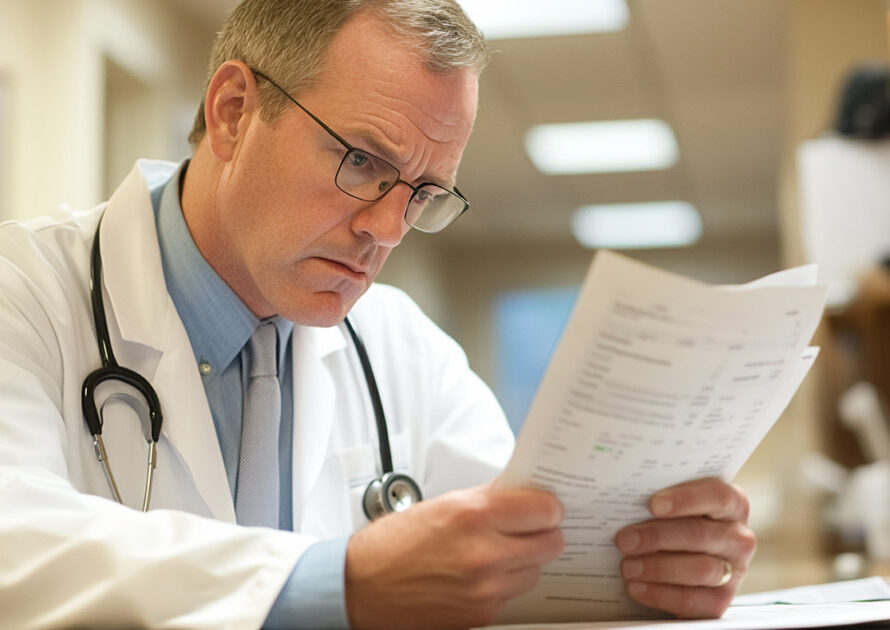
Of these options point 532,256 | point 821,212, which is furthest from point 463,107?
point 532,256

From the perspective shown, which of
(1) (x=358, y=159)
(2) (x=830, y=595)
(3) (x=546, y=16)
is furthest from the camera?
(3) (x=546, y=16)

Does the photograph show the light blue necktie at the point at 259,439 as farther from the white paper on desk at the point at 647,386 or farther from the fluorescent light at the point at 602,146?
the fluorescent light at the point at 602,146

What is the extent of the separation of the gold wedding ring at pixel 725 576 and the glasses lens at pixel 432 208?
0.51 meters

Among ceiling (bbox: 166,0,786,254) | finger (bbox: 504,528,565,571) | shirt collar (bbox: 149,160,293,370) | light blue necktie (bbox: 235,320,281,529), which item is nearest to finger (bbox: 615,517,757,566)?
finger (bbox: 504,528,565,571)

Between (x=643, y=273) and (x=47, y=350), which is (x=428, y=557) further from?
(x=47, y=350)

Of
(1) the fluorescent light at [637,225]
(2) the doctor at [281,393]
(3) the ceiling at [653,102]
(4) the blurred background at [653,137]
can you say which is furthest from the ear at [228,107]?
(1) the fluorescent light at [637,225]

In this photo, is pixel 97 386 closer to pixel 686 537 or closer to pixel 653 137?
pixel 686 537

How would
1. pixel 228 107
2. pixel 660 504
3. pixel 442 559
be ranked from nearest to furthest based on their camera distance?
pixel 442 559, pixel 660 504, pixel 228 107

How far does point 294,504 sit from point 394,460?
0.18 metres

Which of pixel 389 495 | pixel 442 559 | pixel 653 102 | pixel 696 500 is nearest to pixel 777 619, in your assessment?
pixel 696 500

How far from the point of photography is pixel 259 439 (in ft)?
3.76

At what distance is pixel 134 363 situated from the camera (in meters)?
1.10

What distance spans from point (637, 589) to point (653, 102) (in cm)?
458

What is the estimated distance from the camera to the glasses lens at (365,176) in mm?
1096
